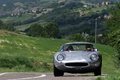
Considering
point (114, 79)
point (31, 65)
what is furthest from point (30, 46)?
point (114, 79)

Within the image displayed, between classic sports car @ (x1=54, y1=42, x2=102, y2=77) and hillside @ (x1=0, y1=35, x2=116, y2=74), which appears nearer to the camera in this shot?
classic sports car @ (x1=54, y1=42, x2=102, y2=77)

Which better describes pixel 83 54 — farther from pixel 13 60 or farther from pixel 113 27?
pixel 113 27

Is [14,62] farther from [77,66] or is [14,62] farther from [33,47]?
[33,47]

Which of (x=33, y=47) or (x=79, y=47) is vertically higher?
(x=79, y=47)

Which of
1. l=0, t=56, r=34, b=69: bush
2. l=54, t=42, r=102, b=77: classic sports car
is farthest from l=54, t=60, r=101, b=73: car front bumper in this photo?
l=0, t=56, r=34, b=69: bush

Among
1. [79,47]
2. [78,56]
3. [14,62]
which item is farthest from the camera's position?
[14,62]

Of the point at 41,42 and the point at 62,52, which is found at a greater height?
the point at 62,52

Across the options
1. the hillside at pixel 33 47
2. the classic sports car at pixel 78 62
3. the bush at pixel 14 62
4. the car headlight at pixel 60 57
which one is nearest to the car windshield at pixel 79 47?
the classic sports car at pixel 78 62

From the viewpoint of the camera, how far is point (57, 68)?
45.9 ft

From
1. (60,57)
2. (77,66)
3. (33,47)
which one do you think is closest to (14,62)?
(60,57)

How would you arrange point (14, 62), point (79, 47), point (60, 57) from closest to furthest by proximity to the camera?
1. point (60, 57)
2. point (79, 47)
3. point (14, 62)

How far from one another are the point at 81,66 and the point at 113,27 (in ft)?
179

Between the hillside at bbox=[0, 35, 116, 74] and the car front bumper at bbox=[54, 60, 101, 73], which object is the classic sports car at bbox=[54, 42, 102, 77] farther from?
the hillside at bbox=[0, 35, 116, 74]

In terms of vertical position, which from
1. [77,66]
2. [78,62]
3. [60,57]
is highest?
[60,57]
